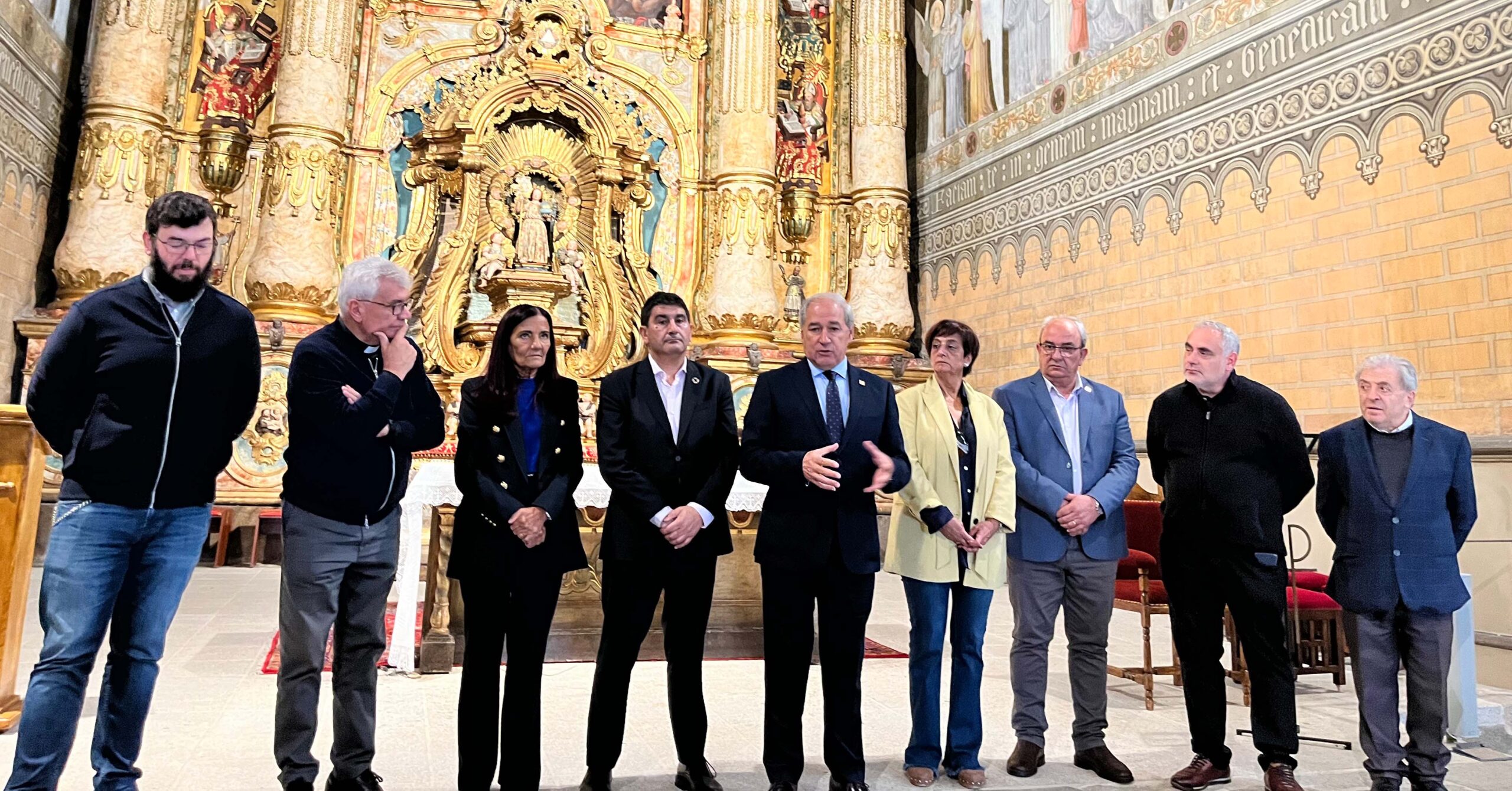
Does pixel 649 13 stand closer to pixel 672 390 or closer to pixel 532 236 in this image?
pixel 532 236

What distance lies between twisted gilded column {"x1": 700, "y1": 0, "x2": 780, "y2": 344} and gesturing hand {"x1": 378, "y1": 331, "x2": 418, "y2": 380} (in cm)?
788

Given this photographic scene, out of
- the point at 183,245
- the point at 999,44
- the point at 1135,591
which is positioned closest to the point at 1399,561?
the point at 1135,591

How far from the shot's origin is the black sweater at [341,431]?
105 inches

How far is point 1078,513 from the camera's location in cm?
336

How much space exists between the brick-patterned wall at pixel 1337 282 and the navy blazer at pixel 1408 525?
112 inches

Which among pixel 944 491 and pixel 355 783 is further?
pixel 944 491

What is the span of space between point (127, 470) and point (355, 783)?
109 centimetres

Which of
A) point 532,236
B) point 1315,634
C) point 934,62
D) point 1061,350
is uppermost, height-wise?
point 934,62

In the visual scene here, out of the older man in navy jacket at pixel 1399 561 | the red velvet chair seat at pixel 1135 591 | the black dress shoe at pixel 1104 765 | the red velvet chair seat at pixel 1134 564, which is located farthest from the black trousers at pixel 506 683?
the red velvet chair seat at pixel 1134 564

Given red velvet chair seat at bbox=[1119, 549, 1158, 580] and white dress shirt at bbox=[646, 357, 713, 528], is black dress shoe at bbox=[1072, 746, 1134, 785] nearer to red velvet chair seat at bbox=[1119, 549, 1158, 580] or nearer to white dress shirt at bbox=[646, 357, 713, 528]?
white dress shirt at bbox=[646, 357, 713, 528]

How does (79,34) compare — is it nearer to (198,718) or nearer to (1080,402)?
(198,718)

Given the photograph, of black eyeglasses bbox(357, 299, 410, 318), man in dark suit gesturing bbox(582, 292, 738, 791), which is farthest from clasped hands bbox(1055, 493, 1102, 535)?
black eyeglasses bbox(357, 299, 410, 318)

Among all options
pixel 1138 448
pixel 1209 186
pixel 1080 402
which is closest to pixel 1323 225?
pixel 1209 186

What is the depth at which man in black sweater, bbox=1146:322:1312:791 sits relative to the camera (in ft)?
10.4
